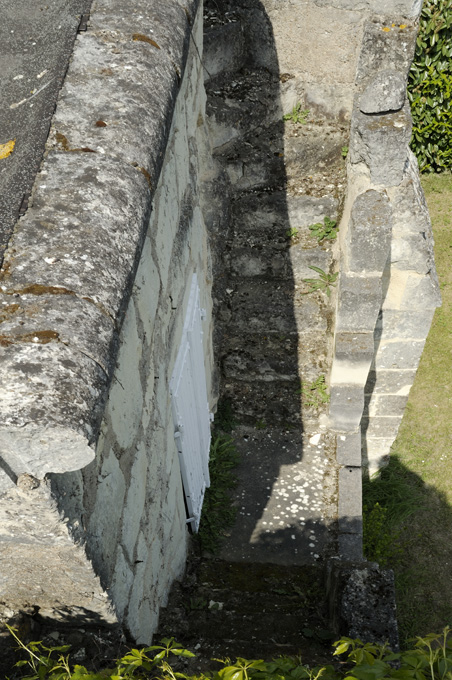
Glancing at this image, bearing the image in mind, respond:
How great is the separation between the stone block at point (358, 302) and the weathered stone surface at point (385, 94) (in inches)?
44.6

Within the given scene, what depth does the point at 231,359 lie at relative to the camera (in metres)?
5.25

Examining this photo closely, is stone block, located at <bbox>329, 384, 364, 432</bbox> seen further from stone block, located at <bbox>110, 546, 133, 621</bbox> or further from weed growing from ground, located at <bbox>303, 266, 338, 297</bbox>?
stone block, located at <bbox>110, 546, 133, 621</bbox>

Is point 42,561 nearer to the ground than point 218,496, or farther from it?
farther from it

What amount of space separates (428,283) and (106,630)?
365cm

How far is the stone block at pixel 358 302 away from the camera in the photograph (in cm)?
438

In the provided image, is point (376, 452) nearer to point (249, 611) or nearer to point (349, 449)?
point (349, 449)

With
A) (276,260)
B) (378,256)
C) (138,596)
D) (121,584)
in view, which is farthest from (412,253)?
(121,584)

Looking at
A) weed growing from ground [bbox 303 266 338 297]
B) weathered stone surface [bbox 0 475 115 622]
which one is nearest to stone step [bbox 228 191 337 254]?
weed growing from ground [bbox 303 266 338 297]

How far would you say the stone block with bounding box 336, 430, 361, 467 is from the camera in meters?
5.05

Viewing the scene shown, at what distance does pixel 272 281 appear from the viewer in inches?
200

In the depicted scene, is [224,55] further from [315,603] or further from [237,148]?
[315,603]

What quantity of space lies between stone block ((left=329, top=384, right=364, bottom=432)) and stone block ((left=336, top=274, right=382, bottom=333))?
2.02 ft

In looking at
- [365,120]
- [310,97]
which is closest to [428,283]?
[365,120]

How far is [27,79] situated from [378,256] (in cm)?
273
